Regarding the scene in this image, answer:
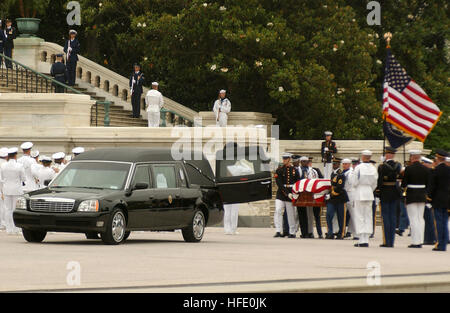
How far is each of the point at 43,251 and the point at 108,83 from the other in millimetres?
21549

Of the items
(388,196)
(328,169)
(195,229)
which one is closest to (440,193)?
(388,196)

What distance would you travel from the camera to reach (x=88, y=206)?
69.4ft

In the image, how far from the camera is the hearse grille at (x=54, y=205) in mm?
21219

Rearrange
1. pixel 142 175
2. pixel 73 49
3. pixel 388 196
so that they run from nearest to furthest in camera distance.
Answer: pixel 142 175 → pixel 388 196 → pixel 73 49

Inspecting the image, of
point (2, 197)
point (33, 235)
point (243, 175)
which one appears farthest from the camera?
point (243, 175)

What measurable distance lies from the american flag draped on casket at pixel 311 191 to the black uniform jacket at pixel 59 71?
1221 cm

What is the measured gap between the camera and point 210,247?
2191cm

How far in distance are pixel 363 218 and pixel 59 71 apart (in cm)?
1548

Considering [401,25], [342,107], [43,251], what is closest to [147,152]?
[43,251]

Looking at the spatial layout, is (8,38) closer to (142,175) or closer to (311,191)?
(311,191)

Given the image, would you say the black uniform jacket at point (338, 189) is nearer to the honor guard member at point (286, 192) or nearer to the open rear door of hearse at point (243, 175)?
the honor guard member at point (286, 192)

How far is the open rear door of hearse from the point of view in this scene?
2622 centimetres

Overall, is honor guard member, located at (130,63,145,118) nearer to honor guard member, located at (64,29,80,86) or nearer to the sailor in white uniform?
honor guard member, located at (64,29,80,86)
